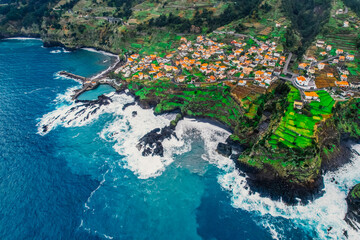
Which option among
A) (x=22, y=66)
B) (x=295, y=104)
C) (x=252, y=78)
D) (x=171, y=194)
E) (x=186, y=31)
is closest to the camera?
(x=171, y=194)

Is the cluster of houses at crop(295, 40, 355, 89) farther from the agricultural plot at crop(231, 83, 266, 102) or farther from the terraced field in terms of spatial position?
the agricultural plot at crop(231, 83, 266, 102)

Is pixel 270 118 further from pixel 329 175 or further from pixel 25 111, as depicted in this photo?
pixel 25 111

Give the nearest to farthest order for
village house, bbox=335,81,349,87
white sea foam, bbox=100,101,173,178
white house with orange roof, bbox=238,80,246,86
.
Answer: white sea foam, bbox=100,101,173,178
village house, bbox=335,81,349,87
white house with orange roof, bbox=238,80,246,86

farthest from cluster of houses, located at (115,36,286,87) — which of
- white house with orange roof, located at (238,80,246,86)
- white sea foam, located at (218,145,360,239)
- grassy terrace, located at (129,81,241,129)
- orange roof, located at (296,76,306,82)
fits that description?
white sea foam, located at (218,145,360,239)

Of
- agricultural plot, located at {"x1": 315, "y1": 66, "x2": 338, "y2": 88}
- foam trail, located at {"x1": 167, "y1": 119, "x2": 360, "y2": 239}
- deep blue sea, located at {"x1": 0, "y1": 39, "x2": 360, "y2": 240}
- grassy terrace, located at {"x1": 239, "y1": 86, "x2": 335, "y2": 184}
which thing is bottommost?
deep blue sea, located at {"x1": 0, "y1": 39, "x2": 360, "y2": 240}

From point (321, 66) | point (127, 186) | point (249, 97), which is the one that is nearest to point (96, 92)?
point (127, 186)

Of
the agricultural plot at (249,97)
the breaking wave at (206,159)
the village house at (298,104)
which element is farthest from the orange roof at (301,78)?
the breaking wave at (206,159)

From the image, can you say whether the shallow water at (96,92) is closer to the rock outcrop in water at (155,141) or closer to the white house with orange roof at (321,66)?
the rock outcrop in water at (155,141)

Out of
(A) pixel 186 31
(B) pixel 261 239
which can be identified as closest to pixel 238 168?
(B) pixel 261 239
